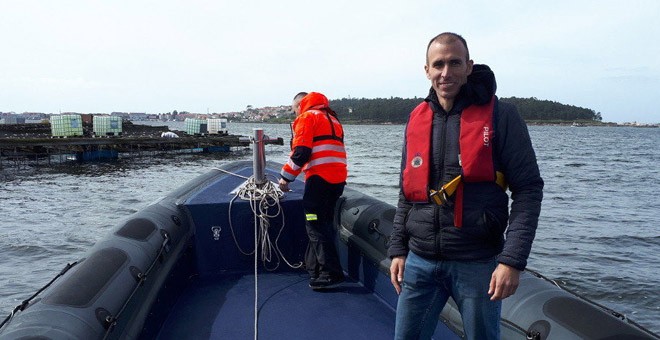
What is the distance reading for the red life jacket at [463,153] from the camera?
207 centimetres

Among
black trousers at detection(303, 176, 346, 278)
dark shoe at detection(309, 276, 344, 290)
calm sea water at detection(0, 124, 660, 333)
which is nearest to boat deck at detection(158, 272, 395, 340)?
dark shoe at detection(309, 276, 344, 290)

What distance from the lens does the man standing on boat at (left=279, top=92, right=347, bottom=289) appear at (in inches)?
172

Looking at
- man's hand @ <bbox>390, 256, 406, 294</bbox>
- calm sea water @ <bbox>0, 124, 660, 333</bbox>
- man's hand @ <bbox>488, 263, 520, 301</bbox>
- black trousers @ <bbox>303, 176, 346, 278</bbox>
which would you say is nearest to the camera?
man's hand @ <bbox>488, 263, 520, 301</bbox>

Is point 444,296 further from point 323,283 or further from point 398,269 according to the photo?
point 323,283

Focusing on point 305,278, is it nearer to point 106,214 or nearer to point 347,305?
point 347,305

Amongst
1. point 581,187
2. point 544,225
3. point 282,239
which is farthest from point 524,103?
point 282,239

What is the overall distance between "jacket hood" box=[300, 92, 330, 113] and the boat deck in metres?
1.68

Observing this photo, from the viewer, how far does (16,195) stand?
19.0 metres

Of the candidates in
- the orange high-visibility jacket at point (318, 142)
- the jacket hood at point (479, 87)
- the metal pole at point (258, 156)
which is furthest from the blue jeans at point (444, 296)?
the metal pole at point (258, 156)

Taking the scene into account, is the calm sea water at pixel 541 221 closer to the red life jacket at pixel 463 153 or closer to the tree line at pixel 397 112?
the red life jacket at pixel 463 153

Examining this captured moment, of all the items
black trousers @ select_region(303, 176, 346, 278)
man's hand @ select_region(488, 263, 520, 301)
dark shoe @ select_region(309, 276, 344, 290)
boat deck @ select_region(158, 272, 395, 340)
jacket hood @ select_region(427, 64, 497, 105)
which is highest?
jacket hood @ select_region(427, 64, 497, 105)

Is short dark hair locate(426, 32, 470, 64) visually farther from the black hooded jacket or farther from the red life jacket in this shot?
the red life jacket

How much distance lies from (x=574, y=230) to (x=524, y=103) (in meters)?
137

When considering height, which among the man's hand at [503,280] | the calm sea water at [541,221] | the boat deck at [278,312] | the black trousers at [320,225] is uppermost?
the man's hand at [503,280]
